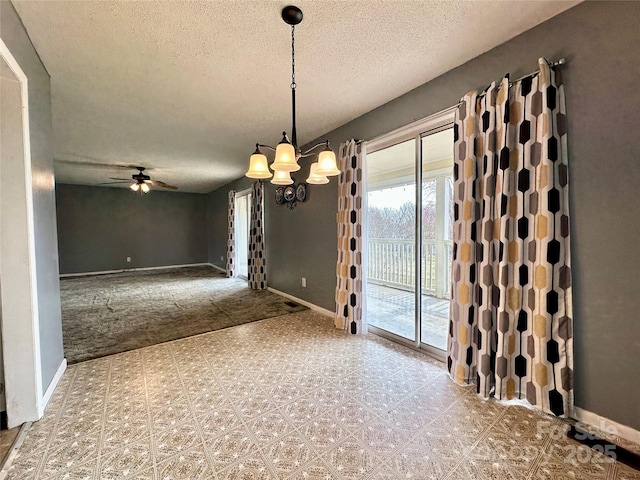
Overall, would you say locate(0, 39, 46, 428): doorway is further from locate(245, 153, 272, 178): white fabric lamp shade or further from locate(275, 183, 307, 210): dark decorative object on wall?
locate(275, 183, 307, 210): dark decorative object on wall

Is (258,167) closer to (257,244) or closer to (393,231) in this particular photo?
(393,231)

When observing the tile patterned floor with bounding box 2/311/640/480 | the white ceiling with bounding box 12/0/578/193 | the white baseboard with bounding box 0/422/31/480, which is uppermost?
the white ceiling with bounding box 12/0/578/193

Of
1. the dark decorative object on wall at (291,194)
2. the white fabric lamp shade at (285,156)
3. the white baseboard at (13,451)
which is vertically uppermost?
the dark decorative object on wall at (291,194)

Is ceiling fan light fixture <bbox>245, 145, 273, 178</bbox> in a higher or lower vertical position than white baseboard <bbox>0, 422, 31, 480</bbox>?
higher

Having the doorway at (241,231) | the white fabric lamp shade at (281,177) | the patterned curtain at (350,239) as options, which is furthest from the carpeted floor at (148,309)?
the white fabric lamp shade at (281,177)

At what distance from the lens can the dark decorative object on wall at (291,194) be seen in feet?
12.9

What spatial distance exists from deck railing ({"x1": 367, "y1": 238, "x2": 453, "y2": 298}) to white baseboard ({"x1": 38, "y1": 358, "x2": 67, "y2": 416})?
10.4ft

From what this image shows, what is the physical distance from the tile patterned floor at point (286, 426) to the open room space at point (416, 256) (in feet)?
0.04

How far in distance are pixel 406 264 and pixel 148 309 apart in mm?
3945

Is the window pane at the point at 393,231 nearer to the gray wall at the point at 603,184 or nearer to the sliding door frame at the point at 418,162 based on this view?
the sliding door frame at the point at 418,162

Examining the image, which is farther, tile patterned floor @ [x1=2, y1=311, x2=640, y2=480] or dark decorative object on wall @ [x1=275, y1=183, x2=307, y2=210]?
dark decorative object on wall @ [x1=275, y1=183, x2=307, y2=210]

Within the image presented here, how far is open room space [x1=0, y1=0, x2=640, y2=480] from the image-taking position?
53.5 inches

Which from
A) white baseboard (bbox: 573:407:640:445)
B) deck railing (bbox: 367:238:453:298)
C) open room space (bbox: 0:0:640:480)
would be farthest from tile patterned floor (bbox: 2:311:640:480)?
deck railing (bbox: 367:238:453:298)

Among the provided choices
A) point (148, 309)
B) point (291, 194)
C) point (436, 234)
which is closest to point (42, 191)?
point (148, 309)
